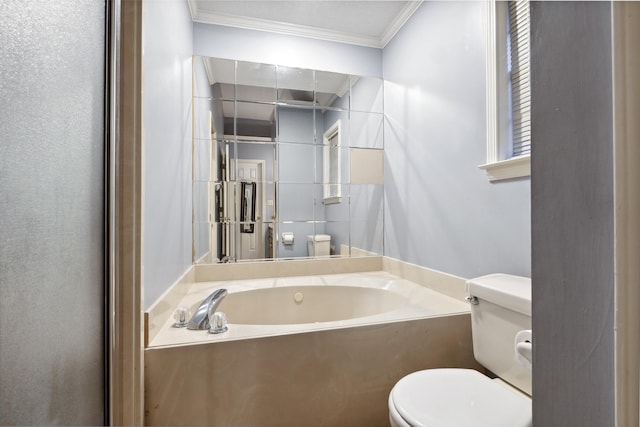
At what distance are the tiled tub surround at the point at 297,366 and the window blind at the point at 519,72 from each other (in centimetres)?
85

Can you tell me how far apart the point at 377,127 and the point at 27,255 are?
2390mm

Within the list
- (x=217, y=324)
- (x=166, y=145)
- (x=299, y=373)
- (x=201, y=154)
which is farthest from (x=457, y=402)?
(x=201, y=154)

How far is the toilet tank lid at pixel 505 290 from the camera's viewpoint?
42.0 inches

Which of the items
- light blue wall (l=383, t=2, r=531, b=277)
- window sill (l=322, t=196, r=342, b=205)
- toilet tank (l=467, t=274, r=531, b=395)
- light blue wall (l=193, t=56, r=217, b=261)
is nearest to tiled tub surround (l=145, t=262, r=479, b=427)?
toilet tank (l=467, t=274, r=531, b=395)

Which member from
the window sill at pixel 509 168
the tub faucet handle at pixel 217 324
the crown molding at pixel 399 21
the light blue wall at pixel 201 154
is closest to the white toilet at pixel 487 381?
the window sill at pixel 509 168

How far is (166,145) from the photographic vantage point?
143 cm

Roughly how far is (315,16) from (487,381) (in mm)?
2456

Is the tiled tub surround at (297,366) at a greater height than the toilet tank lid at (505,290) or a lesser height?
lesser

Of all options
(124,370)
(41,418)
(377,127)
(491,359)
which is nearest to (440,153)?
(377,127)

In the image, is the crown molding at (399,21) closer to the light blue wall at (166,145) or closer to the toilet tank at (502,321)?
the light blue wall at (166,145)

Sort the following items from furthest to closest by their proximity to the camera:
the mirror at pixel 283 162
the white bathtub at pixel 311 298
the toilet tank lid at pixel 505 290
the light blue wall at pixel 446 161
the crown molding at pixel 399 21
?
→ the mirror at pixel 283 162 → the crown molding at pixel 399 21 → the white bathtub at pixel 311 298 → the light blue wall at pixel 446 161 → the toilet tank lid at pixel 505 290

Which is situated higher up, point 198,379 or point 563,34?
point 563,34

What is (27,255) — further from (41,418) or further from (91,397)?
(91,397)

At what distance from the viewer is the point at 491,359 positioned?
4.05 feet
